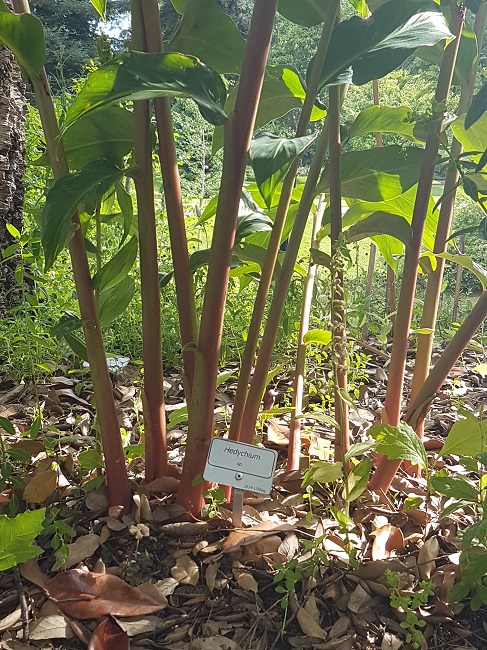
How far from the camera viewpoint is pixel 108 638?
0.67 meters

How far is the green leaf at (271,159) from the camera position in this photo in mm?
556

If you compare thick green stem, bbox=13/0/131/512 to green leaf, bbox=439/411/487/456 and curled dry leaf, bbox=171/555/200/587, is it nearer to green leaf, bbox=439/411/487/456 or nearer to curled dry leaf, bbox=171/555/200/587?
curled dry leaf, bbox=171/555/200/587

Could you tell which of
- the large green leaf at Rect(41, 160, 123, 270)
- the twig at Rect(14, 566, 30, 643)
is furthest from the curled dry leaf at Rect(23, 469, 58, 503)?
the large green leaf at Rect(41, 160, 123, 270)

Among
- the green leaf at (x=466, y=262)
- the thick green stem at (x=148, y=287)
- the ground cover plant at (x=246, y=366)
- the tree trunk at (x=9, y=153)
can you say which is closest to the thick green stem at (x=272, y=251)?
the ground cover plant at (x=246, y=366)

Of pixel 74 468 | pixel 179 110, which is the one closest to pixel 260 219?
pixel 74 468

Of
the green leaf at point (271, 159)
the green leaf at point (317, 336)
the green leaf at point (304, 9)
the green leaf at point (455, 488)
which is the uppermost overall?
the green leaf at point (304, 9)

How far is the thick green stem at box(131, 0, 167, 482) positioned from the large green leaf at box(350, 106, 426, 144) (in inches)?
12.9

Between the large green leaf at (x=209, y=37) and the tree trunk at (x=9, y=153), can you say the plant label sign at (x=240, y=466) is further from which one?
the tree trunk at (x=9, y=153)

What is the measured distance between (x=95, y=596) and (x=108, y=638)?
2.3 inches

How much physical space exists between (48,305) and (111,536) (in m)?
0.86

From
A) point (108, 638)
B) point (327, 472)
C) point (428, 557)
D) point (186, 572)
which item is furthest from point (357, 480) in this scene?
point (108, 638)

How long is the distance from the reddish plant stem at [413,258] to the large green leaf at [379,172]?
0.05 m

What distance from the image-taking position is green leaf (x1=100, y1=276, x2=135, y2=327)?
83 centimetres

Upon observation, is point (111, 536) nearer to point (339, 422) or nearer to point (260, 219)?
point (339, 422)
